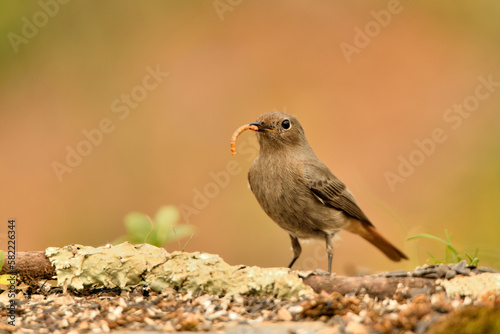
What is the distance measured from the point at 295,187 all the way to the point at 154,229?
133 centimetres

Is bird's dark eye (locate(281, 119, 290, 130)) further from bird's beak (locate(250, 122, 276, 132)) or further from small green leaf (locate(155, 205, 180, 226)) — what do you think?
small green leaf (locate(155, 205, 180, 226))

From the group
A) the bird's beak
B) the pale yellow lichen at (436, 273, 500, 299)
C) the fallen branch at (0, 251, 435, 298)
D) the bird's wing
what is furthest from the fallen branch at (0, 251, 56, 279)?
the pale yellow lichen at (436, 273, 500, 299)

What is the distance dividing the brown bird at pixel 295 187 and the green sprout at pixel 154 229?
3.25ft

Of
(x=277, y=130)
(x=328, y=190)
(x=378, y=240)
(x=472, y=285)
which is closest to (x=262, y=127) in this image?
(x=277, y=130)

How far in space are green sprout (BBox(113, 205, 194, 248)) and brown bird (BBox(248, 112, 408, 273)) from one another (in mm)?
991

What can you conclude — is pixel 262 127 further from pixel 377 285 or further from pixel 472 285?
pixel 472 285

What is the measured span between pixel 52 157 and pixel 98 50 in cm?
154

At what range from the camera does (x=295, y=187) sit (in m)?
5.31

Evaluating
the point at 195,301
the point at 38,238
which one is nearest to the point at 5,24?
the point at 38,238

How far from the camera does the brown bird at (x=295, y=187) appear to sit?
17.3 ft

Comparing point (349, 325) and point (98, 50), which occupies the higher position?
point (98, 50)

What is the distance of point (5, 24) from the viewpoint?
24.9ft

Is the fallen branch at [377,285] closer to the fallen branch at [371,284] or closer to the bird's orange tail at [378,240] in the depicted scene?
the fallen branch at [371,284]

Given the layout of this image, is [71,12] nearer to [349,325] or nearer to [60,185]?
[60,185]
